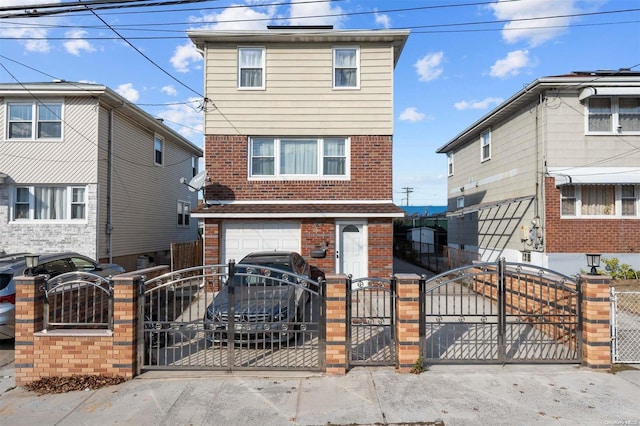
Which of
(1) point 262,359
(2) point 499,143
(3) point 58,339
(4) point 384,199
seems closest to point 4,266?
(3) point 58,339

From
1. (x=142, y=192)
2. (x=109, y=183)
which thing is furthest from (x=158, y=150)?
(x=109, y=183)

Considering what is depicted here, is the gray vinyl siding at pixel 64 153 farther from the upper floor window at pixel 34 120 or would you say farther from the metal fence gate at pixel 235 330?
the metal fence gate at pixel 235 330

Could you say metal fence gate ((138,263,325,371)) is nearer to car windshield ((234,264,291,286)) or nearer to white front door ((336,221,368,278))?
car windshield ((234,264,291,286))

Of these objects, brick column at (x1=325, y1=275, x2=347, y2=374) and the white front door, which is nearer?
brick column at (x1=325, y1=275, x2=347, y2=374)

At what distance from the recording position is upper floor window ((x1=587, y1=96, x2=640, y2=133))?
1221 cm

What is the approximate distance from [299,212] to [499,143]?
9.55 metres

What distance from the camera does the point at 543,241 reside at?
1209cm

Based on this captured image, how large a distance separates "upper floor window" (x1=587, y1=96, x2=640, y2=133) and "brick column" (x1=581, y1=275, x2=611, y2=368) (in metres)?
9.09

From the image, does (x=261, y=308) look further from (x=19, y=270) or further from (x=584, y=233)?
(x=584, y=233)

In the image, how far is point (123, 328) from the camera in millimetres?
5074

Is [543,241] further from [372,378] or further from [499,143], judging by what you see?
[372,378]

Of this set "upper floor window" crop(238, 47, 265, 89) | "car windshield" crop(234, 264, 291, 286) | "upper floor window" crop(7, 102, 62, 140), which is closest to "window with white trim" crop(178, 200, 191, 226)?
"upper floor window" crop(7, 102, 62, 140)

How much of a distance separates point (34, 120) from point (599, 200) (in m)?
18.5

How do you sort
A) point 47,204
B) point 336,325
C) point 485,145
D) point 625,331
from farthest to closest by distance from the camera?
1. point 485,145
2. point 47,204
3. point 625,331
4. point 336,325
